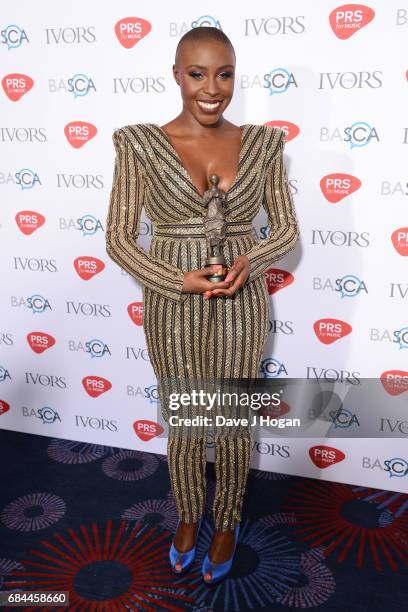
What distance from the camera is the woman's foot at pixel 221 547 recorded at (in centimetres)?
182

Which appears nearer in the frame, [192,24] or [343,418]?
[192,24]

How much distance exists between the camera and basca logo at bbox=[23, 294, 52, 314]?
2.53 meters

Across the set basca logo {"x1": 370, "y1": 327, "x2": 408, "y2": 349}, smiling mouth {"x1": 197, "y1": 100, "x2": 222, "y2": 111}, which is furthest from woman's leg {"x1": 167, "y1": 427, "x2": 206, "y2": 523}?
smiling mouth {"x1": 197, "y1": 100, "x2": 222, "y2": 111}

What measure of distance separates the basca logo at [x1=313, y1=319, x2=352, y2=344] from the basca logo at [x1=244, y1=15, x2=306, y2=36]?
1021mm

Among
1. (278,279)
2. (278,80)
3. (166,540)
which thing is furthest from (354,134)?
(166,540)

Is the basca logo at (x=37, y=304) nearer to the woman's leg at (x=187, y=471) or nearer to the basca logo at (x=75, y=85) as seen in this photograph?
the basca logo at (x=75, y=85)

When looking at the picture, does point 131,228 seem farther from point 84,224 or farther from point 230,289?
point 84,224

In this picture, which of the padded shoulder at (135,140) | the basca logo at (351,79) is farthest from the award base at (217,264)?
the basca logo at (351,79)

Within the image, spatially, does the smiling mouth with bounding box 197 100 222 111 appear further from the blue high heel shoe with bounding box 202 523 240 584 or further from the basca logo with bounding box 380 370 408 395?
the blue high heel shoe with bounding box 202 523 240 584

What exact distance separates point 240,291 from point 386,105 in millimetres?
854

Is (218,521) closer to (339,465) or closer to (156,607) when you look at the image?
(156,607)

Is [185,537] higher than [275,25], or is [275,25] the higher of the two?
[275,25]

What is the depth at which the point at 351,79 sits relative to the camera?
6.30ft

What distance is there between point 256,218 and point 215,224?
0.74m
